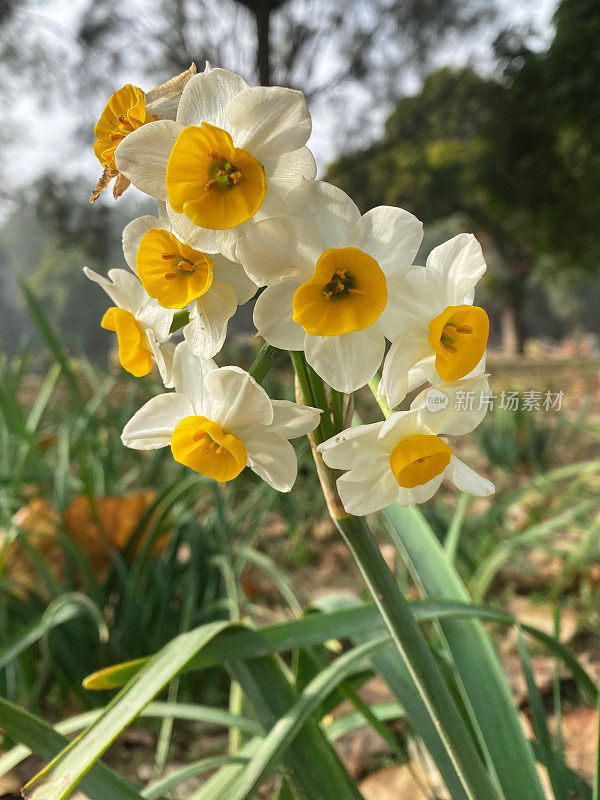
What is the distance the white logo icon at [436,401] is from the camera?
25 cm

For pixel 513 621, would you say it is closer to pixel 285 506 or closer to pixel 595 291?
pixel 285 506

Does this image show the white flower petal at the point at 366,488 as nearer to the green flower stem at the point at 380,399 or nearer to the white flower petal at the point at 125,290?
the green flower stem at the point at 380,399

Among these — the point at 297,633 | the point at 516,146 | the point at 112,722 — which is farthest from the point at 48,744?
the point at 516,146

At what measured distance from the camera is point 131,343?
290 mm

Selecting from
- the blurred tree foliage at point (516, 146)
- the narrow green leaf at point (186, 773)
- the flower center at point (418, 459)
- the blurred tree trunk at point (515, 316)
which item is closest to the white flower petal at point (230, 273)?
the flower center at point (418, 459)

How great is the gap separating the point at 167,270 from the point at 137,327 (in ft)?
0.18

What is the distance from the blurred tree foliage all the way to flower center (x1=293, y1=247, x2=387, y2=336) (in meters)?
3.16

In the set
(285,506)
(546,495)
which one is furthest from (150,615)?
(546,495)

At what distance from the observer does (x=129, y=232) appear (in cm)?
28

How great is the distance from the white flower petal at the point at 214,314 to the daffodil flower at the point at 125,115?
0.07 metres

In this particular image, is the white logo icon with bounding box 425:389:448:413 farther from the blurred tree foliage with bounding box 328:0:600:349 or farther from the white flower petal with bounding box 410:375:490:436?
the blurred tree foliage with bounding box 328:0:600:349

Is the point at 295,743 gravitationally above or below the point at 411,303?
below

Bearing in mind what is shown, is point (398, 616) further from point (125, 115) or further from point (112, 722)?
point (125, 115)

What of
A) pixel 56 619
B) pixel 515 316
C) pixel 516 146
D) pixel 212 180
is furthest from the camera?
pixel 515 316
